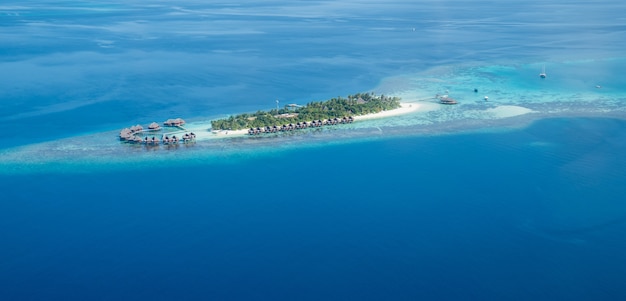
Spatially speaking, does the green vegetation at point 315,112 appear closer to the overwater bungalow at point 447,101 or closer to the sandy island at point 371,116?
the sandy island at point 371,116

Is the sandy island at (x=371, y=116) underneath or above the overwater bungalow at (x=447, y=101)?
underneath

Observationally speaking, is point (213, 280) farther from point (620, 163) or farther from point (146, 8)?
point (146, 8)

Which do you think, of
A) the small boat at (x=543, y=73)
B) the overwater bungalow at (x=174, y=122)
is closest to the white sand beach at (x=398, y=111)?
the overwater bungalow at (x=174, y=122)

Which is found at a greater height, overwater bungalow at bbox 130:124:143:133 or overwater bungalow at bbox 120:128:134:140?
overwater bungalow at bbox 130:124:143:133

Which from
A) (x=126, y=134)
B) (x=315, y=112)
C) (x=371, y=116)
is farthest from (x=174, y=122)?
(x=371, y=116)

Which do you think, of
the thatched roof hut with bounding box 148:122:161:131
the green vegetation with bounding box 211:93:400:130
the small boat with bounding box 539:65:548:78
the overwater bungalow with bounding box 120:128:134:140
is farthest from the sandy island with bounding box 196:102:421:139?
the small boat with bounding box 539:65:548:78

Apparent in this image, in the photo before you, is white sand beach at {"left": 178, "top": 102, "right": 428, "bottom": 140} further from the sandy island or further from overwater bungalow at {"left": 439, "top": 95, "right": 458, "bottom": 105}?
overwater bungalow at {"left": 439, "top": 95, "right": 458, "bottom": 105}
